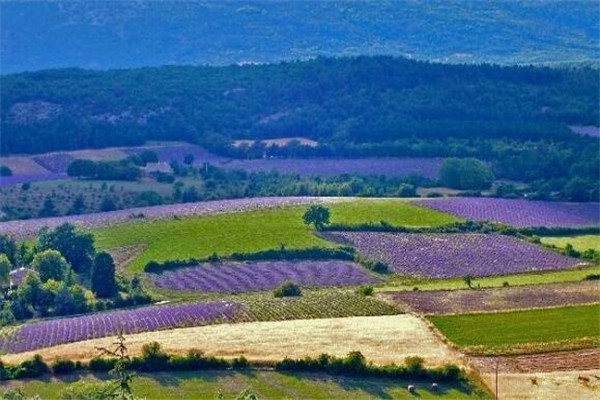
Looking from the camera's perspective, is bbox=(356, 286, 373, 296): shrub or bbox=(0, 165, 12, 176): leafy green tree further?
bbox=(0, 165, 12, 176): leafy green tree

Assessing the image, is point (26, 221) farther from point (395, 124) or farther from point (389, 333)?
point (395, 124)

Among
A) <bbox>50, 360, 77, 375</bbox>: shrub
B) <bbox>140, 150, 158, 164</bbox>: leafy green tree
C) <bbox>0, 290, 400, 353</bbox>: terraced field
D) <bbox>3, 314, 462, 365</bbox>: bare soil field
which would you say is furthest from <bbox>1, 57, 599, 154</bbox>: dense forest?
<bbox>50, 360, 77, 375</bbox>: shrub

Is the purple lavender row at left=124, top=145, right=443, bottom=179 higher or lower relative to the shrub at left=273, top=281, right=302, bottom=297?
higher

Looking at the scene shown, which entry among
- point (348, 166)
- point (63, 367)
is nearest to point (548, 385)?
point (63, 367)

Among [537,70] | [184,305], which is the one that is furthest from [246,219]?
[537,70]

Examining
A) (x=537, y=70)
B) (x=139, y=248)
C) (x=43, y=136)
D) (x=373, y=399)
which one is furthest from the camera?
(x=537, y=70)

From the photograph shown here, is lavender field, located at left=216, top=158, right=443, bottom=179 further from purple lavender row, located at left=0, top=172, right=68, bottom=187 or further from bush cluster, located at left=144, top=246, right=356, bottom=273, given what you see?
bush cluster, located at left=144, top=246, right=356, bottom=273
